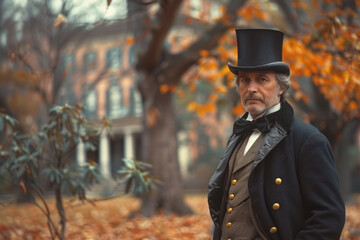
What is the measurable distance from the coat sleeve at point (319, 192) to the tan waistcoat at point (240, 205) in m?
0.28

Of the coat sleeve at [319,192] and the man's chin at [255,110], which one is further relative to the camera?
the man's chin at [255,110]

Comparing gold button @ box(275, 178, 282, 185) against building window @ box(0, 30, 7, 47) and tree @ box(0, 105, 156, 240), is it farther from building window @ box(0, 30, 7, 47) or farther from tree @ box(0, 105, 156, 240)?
building window @ box(0, 30, 7, 47)

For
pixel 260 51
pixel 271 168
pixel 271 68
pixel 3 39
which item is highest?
pixel 3 39

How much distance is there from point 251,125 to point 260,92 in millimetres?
209

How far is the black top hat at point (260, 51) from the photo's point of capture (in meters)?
2.92

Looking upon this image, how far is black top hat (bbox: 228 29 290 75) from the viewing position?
292 cm

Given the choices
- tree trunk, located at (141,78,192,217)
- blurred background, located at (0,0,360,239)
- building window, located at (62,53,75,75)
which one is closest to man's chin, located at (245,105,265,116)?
blurred background, located at (0,0,360,239)

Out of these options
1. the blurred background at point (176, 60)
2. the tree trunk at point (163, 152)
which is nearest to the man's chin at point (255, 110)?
the blurred background at point (176, 60)


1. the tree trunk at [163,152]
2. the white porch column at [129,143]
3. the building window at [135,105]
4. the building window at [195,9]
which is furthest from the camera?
the white porch column at [129,143]

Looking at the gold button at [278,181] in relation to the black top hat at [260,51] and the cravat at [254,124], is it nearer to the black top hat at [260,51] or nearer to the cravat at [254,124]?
the cravat at [254,124]

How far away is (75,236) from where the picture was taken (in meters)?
9.55

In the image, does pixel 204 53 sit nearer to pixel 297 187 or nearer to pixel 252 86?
pixel 252 86

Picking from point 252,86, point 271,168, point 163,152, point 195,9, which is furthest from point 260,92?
point 195,9

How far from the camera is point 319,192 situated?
266cm
